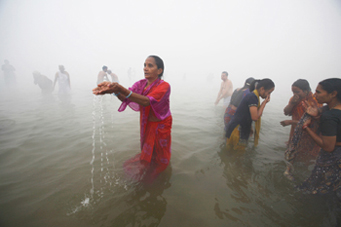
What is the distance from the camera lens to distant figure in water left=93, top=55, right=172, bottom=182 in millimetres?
1751

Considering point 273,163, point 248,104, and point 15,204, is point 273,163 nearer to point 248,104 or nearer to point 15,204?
point 248,104

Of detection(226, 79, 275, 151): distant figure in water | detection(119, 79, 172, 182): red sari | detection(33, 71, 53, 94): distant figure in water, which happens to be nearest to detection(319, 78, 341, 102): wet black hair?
detection(226, 79, 275, 151): distant figure in water

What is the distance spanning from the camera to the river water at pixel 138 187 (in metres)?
1.79

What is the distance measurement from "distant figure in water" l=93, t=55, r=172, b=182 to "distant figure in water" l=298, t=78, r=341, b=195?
78.3 inches

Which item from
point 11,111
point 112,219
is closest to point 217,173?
point 112,219

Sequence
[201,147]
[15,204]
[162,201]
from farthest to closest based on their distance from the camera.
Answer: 1. [201,147]
2. [162,201]
3. [15,204]

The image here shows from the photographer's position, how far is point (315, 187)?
2.05 metres

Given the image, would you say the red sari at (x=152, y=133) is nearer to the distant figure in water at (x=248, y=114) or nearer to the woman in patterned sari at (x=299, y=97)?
the distant figure in water at (x=248, y=114)

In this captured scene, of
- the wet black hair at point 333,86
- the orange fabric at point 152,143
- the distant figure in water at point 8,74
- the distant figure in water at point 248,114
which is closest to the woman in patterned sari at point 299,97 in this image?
the distant figure in water at point 248,114

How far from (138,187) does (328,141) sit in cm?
264

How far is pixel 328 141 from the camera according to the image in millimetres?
1735

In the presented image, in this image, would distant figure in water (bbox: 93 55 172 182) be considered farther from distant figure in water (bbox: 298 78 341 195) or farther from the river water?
distant figure in water (bbox: 298 78 341 195)

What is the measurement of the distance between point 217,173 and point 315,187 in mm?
1388

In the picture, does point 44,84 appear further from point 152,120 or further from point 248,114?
point 248,114
